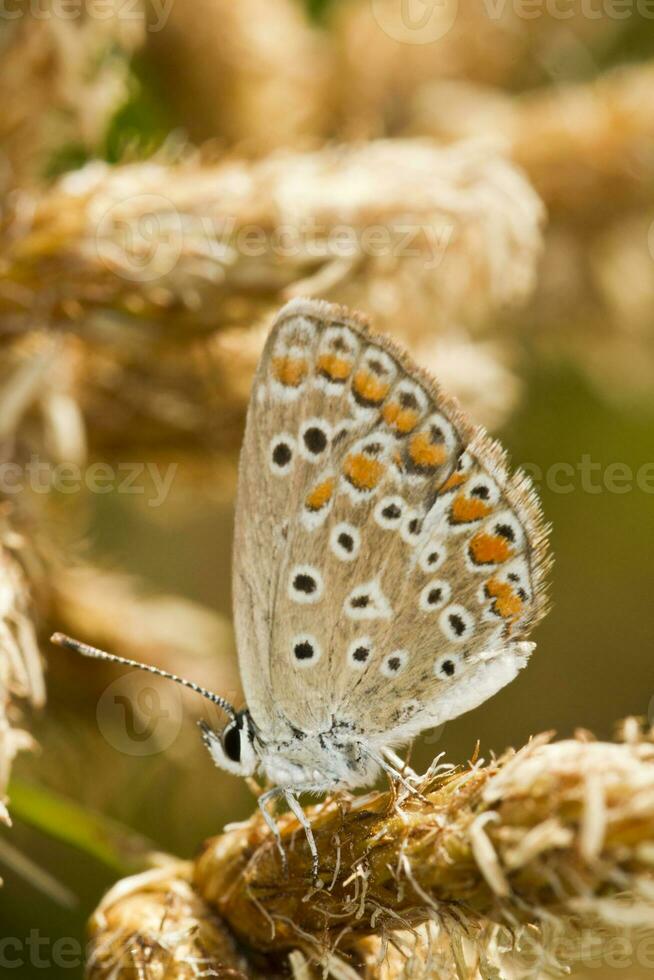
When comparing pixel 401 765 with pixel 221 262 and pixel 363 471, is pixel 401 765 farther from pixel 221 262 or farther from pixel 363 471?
pixel 221 262

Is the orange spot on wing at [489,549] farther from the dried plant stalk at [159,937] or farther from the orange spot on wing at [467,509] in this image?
the dried plant stalk at [159,937]

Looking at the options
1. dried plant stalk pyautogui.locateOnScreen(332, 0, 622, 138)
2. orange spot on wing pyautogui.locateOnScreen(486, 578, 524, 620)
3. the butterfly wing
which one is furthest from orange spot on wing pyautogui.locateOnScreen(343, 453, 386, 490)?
dried plant stalk pyautogui.locateOnScreen(332, 0, 622, 138)

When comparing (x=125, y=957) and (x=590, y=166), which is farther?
(x=590, y=166)

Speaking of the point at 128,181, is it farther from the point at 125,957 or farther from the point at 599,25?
the point at 599,25

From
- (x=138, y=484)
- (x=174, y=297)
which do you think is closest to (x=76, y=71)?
(x=174, y=297)

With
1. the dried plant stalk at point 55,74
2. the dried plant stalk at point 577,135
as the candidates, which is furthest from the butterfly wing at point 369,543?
the dried plant stalk at point 577,135

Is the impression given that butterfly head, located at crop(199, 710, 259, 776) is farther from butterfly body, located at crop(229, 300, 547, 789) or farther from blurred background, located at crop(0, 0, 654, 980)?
blurred background, located at crop(0, 0, 654, 980)
